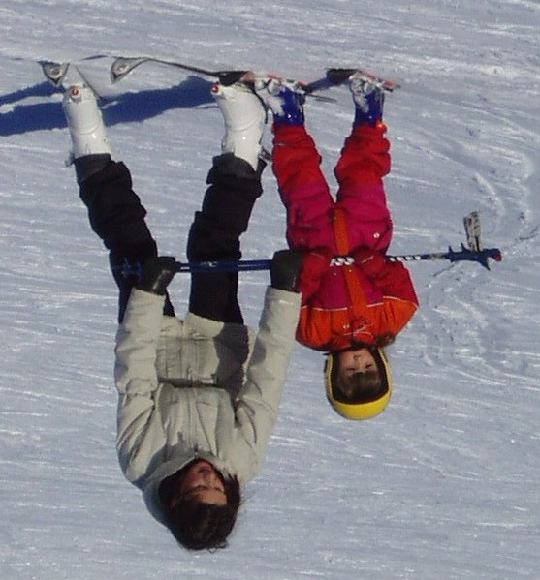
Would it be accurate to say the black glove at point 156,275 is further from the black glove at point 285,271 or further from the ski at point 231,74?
the ski at point 231,74

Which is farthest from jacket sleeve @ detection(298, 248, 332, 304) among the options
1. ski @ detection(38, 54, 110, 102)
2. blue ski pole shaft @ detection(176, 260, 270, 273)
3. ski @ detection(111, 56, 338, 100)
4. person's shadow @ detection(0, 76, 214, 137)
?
person's shadow @ detection(0, 76, 214, 137)

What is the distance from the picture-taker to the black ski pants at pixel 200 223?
215 cm

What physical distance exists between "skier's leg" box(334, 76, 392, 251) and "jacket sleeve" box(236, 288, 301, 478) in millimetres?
251

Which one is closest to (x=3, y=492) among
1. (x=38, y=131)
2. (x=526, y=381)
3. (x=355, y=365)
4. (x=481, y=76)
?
(x=38, y=131)

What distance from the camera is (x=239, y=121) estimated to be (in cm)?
217

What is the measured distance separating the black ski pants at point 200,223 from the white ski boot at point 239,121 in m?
0.02

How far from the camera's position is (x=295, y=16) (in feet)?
8.65

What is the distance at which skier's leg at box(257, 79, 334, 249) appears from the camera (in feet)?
7.11

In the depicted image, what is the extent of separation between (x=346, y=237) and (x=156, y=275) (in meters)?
0.40

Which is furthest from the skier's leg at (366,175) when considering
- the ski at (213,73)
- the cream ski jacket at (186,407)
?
the cream ski jacket at (186,407)

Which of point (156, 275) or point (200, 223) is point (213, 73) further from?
point (156, 275)

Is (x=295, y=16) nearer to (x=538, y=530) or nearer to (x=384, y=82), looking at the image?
(x=384, y=82)

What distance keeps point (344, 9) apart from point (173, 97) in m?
0.46

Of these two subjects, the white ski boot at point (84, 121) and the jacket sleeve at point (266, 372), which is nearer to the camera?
the jacket sleeve at point (266, 372)
